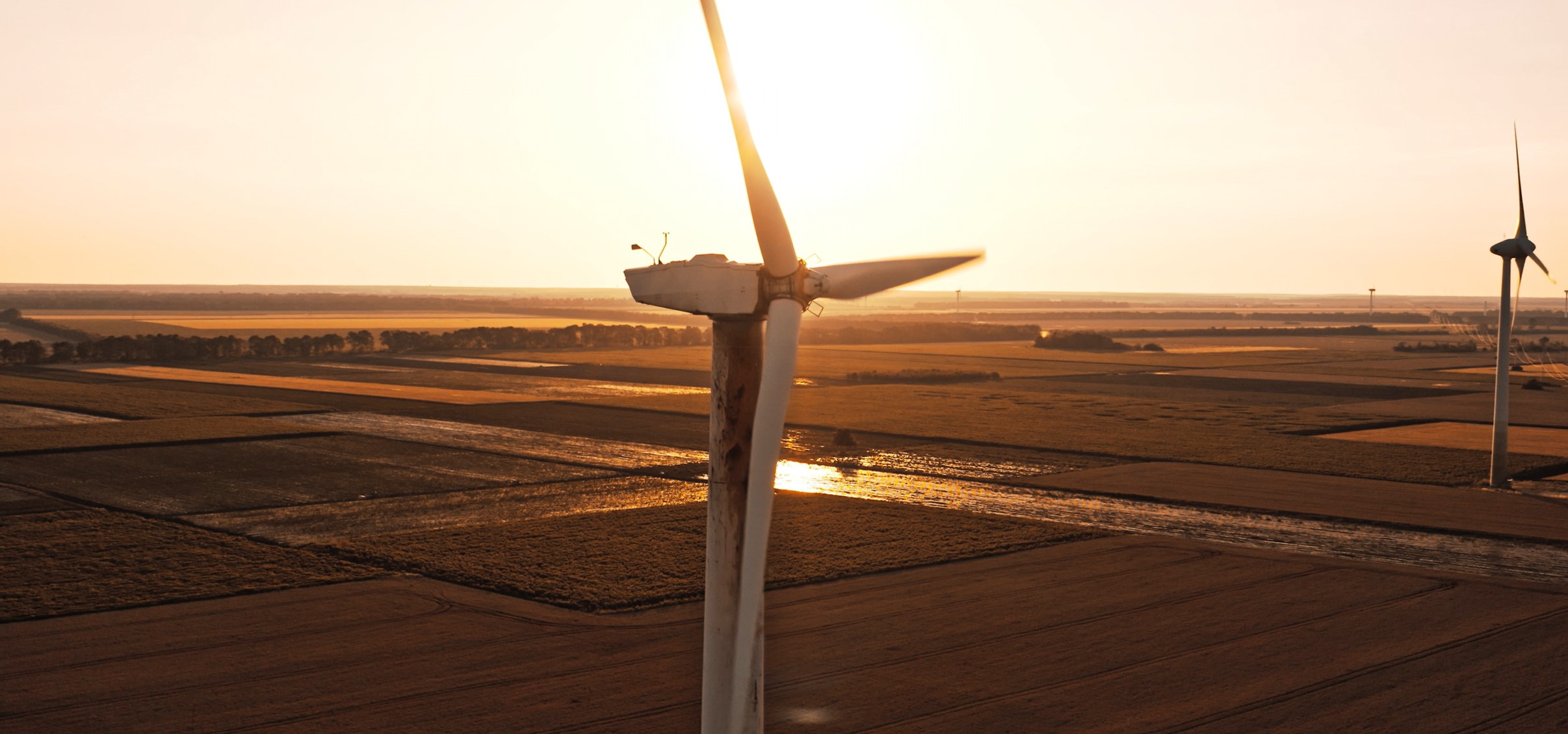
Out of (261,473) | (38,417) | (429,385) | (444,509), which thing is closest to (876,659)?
(444,509)

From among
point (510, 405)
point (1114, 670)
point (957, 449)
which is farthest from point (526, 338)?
point (1114, 670)

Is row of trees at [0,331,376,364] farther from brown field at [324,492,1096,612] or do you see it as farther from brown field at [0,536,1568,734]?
brown field at [0,536,1568,734]

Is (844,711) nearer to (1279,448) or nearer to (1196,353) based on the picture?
(1279,448)

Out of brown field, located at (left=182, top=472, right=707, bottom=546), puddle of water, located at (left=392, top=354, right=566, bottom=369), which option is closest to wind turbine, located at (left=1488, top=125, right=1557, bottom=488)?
brown field, located at (left=182, top=472, right=707, bottom=546)

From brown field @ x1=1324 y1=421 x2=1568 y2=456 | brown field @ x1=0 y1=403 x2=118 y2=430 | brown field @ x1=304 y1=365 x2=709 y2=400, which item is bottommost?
brown field @ x1=0 y1=403 x2=118 y2=430

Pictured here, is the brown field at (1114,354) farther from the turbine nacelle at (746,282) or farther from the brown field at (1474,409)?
the turbine nacelle at (746,282)
